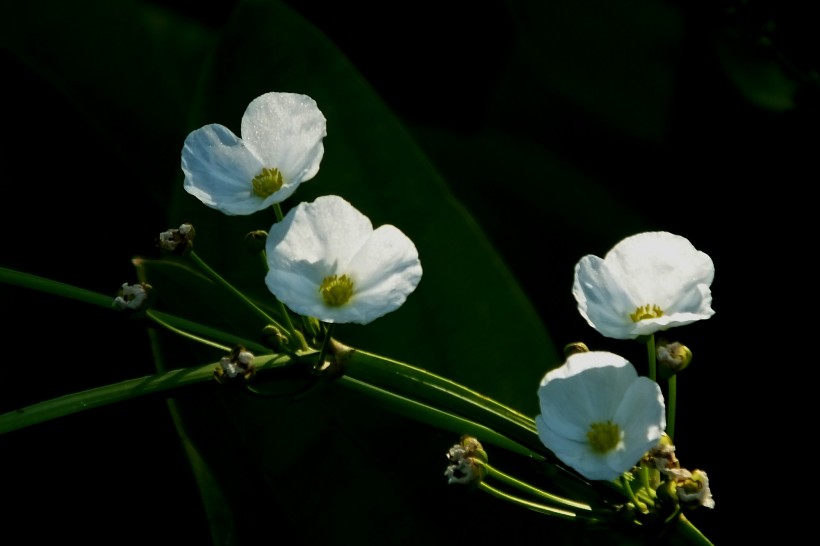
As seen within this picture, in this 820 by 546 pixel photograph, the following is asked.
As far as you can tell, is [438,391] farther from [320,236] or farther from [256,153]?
[256,153]

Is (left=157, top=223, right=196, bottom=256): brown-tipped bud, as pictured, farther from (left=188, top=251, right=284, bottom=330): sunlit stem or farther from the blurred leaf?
the blurred leaf

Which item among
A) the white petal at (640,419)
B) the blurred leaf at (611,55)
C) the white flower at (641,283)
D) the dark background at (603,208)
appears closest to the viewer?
the white petal at (640,419)

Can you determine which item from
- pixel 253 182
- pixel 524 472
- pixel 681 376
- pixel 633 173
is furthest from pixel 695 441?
pixel 253 182

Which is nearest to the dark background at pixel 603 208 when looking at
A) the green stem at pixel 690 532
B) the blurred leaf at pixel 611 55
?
the blurred leaf at pixel 611 55

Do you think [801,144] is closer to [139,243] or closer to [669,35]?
[669,35]

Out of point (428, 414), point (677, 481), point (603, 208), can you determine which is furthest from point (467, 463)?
point (603, 208)

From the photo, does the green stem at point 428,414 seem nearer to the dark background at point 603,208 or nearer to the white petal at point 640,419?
the white petal at point 640,419

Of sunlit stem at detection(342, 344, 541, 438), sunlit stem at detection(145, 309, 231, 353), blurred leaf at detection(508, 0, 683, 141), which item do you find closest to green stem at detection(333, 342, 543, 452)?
sunlit stem at detection(342, 344, 541, 438)
